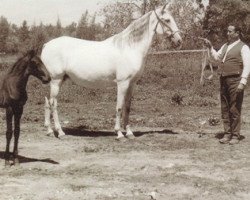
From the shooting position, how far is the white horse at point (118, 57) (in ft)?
33.1

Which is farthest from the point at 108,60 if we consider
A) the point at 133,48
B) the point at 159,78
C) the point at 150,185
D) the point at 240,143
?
the point at 159,78

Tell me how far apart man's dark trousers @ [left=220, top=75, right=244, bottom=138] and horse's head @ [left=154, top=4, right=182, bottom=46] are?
4.24 ft

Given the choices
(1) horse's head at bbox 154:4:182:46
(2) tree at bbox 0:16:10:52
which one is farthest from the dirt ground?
(2) tree at bbox 0:16:10:52

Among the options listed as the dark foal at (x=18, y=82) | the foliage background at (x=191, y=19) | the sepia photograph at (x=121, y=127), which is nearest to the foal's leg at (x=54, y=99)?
the sepia photograph at (x=121, y=127)

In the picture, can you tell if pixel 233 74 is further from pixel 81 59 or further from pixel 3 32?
pixel 3 32

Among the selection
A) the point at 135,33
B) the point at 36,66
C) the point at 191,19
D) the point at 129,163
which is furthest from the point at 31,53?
the point at 191,19

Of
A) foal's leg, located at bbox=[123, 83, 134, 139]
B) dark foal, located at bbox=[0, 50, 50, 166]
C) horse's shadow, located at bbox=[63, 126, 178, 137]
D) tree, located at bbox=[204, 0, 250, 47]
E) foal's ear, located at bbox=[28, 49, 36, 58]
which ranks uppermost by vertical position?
tree, located at bbox=[204, 0, 250, 47]

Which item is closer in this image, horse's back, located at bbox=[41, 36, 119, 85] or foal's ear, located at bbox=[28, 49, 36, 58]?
foal's ear, located at bbox=[28, 49, 36, 58]

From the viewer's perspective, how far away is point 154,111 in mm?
14109

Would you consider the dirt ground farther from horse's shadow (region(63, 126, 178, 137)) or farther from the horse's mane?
the horse's mane

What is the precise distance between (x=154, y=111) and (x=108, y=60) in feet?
14.0

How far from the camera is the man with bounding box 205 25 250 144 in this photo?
928 centimetres

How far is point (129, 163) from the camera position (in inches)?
321

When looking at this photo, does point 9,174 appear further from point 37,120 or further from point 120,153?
point 37,120
